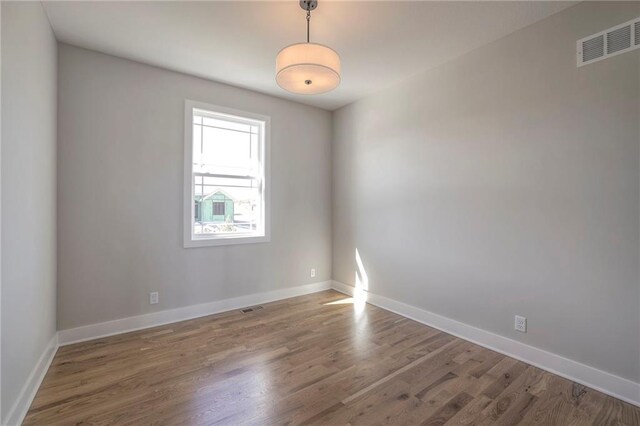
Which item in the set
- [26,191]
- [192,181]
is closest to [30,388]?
[26,191]

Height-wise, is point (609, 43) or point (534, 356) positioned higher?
point (609, 43)

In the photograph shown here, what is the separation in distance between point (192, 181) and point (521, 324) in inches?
140

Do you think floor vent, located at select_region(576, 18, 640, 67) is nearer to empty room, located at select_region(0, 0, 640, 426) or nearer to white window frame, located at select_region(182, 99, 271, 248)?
empty room, located at select_region(0, 0, 640, 426)

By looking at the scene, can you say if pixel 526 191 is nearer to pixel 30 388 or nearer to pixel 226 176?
pixel 226 176

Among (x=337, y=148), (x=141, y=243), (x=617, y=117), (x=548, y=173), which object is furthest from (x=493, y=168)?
(x=141, y=243)

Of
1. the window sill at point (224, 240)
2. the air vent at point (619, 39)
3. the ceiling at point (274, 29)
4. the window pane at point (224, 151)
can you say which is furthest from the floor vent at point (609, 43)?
the window sill at point (224, 240)

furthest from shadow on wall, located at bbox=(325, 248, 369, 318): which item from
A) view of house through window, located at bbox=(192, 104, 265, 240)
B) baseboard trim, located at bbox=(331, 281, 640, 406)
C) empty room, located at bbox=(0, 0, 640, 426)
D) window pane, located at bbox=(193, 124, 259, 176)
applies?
window pane, located at bbox=(193, 124, 259, 176)

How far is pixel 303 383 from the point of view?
213 centimetres

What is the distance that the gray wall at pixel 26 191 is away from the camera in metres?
1.59

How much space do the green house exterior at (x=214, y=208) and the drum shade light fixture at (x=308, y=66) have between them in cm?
193

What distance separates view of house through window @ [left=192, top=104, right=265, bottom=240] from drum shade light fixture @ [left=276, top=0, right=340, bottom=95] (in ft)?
5.81

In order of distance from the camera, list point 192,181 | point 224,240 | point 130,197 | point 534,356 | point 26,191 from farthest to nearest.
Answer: point 224,240 → point 192,181 → point 130,197 → point 534,356 → point 26,191

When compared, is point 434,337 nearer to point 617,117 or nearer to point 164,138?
point 617,117

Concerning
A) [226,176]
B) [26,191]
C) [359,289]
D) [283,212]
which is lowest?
[359,289]
